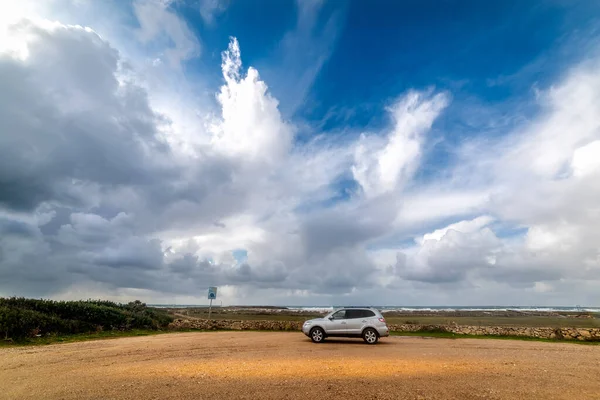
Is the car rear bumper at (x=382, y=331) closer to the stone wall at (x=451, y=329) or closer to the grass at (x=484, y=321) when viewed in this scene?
the stone wall at (x=451, y=329)

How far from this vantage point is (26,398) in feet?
22.8

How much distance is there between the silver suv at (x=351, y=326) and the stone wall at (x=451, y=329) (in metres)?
8.54

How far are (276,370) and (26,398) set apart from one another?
18.1 ft

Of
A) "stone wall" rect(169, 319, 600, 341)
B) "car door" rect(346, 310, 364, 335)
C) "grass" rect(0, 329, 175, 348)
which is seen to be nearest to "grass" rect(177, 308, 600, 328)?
"stone wall" rect(169, 319, 600, 341)

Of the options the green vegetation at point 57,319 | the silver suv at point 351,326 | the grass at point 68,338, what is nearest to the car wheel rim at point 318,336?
the silver suv at point 351,326

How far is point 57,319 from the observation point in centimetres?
2045

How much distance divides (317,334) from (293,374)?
8496 mm

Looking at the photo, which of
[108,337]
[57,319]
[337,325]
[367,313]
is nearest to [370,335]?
[367,313]

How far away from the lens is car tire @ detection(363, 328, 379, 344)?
16.9 m

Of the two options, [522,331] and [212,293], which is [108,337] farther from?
[522,331]

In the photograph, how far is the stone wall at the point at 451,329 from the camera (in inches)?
826

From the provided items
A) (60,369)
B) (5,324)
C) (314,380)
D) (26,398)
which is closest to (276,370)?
(314,380)

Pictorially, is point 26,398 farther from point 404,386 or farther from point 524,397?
point 524,397

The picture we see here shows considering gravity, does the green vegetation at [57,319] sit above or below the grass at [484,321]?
above
